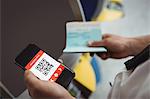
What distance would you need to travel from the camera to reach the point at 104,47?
1020mm

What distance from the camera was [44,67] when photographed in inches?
27.6

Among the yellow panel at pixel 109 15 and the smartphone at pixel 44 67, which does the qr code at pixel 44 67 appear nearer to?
the smartphone at pixel 44 67

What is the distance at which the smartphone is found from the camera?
685 millimetres

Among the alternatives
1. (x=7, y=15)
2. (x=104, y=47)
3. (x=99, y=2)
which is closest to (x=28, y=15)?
(x=7, y=15)

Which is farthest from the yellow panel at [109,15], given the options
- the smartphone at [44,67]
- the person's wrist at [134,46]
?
the smartphone at [44,67]

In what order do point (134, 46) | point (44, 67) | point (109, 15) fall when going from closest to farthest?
1. point (44, 67)
2. point (134, 46)
3. point (109, 15)

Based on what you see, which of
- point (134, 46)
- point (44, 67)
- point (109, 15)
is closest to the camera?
point (44, 67)

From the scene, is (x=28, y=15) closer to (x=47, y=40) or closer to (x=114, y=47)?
(x=47, y=40)

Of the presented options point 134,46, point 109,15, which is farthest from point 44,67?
point 109,15

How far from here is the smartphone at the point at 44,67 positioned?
2.25 ft

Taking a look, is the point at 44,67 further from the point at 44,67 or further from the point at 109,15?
the point at 109,15

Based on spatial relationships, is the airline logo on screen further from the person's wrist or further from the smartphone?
the person's wrist

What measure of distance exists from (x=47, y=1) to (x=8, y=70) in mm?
283

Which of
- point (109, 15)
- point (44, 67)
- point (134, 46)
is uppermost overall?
point (44, 67)
